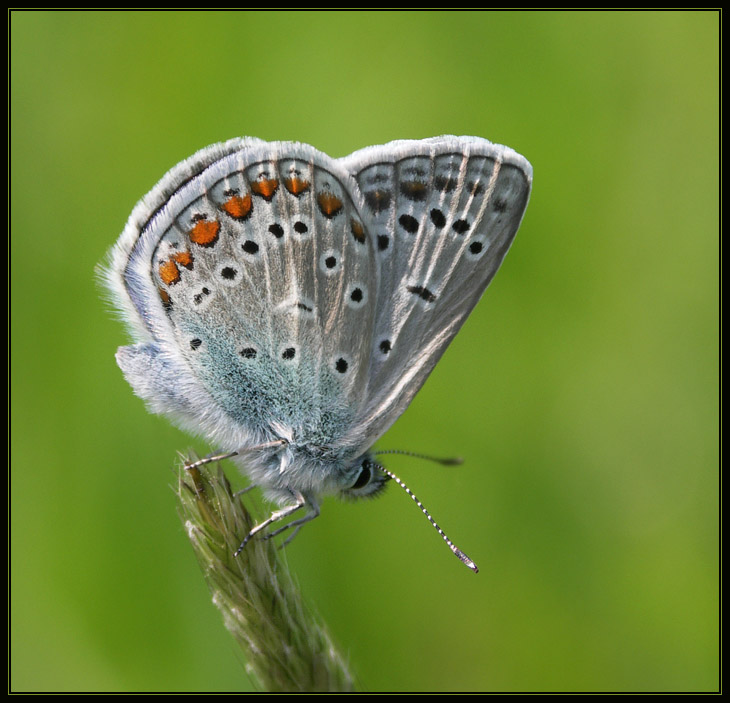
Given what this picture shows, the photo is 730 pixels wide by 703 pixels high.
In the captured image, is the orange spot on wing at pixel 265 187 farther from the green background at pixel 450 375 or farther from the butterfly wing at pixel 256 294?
the green background at pixel 450 375

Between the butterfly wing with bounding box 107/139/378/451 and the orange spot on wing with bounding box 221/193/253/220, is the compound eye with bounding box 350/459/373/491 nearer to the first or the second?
the butterfly wing with bounding box 107/139/378/451

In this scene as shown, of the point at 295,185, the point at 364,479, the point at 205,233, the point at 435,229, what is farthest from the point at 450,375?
the point at 205,233

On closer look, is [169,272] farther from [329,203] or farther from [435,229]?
[435,229]

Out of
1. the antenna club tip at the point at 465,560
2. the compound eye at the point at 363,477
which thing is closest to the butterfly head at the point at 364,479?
the compound eye at the point at 363,477

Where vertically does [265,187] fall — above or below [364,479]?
above

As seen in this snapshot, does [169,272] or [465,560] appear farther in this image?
[169,272]

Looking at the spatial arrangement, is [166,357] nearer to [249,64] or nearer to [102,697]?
[102,697]

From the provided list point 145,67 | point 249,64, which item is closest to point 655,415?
point 249,64
